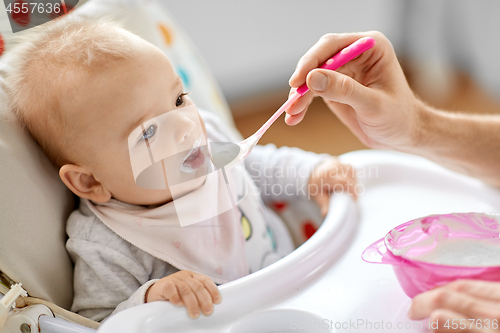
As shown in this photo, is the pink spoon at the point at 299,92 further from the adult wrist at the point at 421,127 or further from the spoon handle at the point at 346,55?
the adult wrist at the point at 421,127

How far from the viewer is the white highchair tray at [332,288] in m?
0.43

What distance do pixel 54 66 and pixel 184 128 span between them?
15 cm

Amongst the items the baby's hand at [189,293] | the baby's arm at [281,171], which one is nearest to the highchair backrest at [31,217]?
the baby's hand at [189,293]

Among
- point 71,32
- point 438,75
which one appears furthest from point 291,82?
point 438,75

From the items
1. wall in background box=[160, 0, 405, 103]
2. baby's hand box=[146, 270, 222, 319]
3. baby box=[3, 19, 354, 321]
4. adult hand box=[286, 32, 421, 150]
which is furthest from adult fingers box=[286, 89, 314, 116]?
wall in background box=[160, 0, 405, 103]

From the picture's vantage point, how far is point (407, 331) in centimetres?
41

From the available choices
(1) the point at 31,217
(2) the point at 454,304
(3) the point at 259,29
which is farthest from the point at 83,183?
(3) the point at 259,29

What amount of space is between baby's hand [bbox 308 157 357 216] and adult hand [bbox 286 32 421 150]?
7cm

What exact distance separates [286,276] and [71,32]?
35cm

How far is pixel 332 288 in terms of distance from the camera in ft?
1.58

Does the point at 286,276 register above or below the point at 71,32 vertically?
below

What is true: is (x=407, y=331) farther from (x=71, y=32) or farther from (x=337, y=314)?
(x=71, y=32)

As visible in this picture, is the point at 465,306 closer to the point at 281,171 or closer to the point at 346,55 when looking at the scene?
the point at 346,55

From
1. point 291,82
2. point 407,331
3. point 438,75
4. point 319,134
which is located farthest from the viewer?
point 438,75
